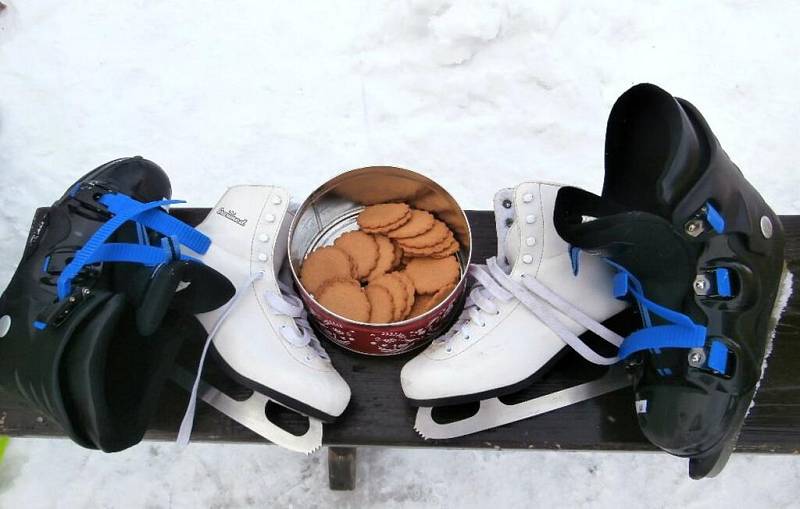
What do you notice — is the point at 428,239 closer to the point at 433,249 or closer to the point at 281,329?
the point at 433,249

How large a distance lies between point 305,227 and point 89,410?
37 cm

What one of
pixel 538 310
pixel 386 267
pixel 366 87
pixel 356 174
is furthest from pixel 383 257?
pixel 366 87

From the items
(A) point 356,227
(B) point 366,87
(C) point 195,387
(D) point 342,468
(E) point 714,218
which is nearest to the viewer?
(E) point 714,218

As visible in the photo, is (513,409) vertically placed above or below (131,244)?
below

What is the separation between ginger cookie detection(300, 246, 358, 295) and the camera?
2.85 ft

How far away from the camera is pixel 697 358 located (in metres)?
0.72

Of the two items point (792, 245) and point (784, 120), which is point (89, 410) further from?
point (784, 120)

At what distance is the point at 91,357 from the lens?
0.67m

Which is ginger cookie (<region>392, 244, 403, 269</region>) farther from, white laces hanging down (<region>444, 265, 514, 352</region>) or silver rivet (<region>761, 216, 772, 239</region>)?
silver rivet (<region>761, 216, 772, 239</region>)

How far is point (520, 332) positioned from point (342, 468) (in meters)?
0.46

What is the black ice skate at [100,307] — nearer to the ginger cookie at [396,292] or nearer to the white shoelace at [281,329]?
the white shoelace at [281,329]

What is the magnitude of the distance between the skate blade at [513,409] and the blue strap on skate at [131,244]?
14.9 inches

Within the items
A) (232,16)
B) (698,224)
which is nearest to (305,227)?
(698,224)

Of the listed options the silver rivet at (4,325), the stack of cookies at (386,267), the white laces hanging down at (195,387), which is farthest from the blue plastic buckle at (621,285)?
the silver rivet at (4,325)
